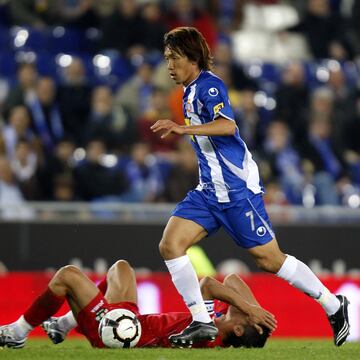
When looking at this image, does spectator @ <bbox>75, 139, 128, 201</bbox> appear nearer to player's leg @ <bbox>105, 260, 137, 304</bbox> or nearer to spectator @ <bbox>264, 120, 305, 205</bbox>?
spectator @ <bbox>264, 120, 305, 205</bbox>

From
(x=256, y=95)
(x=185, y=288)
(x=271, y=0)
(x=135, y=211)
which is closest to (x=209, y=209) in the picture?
(x=185, y=288)

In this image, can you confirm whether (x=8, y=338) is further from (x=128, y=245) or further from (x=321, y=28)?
(x=321, y=28)

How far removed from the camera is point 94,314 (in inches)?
305

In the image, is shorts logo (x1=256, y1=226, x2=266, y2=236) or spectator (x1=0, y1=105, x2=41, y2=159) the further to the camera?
spectator (x1=0, y1=105, x2=41, y2=159)

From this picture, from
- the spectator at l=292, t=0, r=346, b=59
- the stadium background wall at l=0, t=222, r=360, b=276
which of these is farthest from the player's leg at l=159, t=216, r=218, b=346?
the spectator at l=292, t=0, r=346, b=59

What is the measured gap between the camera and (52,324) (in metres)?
8.12

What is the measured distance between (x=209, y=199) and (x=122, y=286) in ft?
2.60

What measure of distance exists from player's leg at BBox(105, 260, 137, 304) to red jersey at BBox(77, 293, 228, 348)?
81 mm

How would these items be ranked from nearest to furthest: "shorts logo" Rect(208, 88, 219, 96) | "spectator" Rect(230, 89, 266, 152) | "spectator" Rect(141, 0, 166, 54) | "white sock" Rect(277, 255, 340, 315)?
"shorts logo" Rect(208, 88, 219, 96) → "white sock" Rect(277, 255, 340, 315) → "spectator" Rect(230, 89, 266, 152) → "spectator" Rect(141, 0, 166, 54)

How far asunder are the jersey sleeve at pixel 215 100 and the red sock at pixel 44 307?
149cm

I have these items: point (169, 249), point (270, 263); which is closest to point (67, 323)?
point (169, 249)

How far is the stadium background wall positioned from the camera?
12.4 metres

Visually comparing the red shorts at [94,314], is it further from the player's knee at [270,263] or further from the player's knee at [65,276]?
the player's knee at [270,263]

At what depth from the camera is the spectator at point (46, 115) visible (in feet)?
44.1
